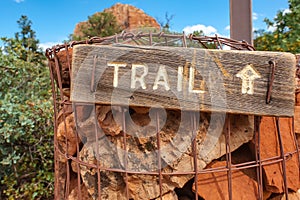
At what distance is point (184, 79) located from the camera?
2.31 feet

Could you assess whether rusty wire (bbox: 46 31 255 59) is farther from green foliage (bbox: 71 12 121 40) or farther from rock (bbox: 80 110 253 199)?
green foliage (bbox: 71 12 121 40)

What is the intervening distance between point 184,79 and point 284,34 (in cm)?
215

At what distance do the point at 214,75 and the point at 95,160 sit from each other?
41 cm

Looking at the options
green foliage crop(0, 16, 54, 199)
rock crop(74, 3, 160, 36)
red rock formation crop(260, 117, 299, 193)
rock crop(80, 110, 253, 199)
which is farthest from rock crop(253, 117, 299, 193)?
rock crop(74, 3, 160, 36)

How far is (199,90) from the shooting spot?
705mm

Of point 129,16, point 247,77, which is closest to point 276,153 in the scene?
point 247,77

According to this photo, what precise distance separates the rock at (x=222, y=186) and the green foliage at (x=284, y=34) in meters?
1.62

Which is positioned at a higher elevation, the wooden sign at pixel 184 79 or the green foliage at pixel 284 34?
the green foliage at pixel 284 34

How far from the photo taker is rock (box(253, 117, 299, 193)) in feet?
2.75

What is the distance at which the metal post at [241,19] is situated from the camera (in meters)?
1.29

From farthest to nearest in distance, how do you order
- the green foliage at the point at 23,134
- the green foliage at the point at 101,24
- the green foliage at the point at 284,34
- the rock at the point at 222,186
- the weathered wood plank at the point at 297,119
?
the green foliage at the point at 101,24 → the green foliage at the point at 284,34 → the green foliage at the point at 23,134 → the weathered wood plank at the point at 297,119 → the rock at the point at 222,186

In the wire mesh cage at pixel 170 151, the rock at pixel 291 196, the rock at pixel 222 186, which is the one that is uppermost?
the wire mesh cage at pixel 170 151

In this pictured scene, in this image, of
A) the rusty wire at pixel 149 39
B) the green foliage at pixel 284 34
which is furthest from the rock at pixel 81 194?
the green foliage at pixel 284 34

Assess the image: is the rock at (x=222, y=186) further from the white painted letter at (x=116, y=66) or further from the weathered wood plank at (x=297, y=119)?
the white painted letter at (x=116, y=66)
